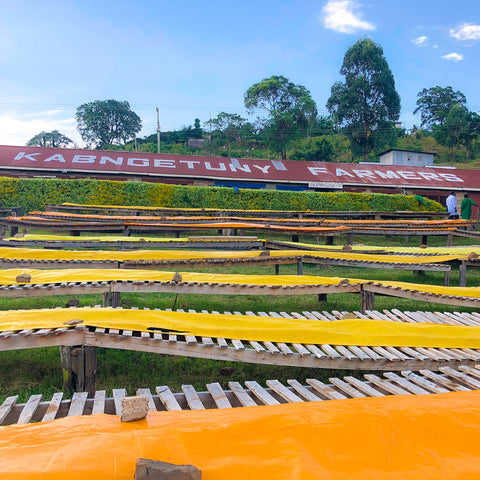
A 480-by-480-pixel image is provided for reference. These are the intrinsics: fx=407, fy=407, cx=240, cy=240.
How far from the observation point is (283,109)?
163 feet

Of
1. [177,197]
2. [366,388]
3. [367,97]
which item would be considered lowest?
[366,388]

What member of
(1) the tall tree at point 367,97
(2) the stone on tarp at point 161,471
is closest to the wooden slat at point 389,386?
(2) the stone on tarp at point 161,471

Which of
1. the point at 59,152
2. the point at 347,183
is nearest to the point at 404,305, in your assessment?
the point at 347,183

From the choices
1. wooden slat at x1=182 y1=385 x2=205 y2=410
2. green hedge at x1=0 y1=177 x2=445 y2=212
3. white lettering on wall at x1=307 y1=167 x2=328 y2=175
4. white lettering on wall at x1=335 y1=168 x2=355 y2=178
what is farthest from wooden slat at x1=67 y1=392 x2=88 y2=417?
white lettering on wall at x1=335 y1=168 x2=355 y2=178

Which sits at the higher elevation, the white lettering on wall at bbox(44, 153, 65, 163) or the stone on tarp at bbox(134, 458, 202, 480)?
the white lettering on wall at bbox(44, 153, 65, 163)

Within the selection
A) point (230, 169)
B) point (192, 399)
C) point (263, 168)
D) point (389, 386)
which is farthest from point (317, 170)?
point (192, 399)

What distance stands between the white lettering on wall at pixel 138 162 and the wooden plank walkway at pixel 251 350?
2253 cm

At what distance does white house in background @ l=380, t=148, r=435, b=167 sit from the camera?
36.5 metres

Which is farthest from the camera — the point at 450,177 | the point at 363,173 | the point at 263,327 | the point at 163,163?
the point at 450,177

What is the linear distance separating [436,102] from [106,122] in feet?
171

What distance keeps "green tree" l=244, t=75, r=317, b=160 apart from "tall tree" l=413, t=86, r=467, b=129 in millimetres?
23173

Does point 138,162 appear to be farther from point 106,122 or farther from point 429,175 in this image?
point 106,122

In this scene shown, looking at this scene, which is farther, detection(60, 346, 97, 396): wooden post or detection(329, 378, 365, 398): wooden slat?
detection(60, 346, 97, 396): wooden post

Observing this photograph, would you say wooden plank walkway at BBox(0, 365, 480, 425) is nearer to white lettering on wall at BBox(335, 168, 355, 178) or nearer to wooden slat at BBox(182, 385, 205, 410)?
wooden slat at BBox(182, 385, 205, 410)
